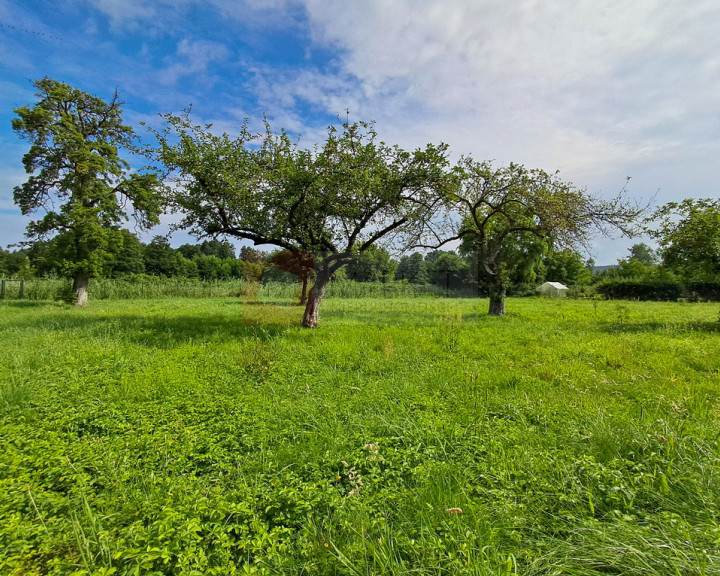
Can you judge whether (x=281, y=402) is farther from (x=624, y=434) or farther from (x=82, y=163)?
(x=82, y=163)

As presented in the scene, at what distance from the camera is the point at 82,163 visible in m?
16.4

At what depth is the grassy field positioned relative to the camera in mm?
1828

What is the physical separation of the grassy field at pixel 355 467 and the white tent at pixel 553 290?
36.3 m

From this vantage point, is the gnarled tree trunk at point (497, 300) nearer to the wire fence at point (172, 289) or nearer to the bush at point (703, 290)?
the wire fence at point (172, 289)

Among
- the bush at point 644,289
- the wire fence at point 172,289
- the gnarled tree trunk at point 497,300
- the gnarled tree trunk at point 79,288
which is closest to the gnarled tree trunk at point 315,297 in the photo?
the gnarled tree trunk at point 497,300

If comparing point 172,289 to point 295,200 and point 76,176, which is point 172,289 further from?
point 295,200

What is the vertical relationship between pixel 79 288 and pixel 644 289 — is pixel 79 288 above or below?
below

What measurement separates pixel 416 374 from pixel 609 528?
353 centimetres

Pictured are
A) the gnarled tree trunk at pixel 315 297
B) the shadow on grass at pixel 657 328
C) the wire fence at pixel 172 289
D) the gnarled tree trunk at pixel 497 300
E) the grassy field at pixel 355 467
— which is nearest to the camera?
the grassy field at pixel 355 467

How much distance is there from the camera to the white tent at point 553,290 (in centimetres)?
3725

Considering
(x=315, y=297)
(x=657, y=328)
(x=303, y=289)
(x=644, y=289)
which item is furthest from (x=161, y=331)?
(x=644, y=289)

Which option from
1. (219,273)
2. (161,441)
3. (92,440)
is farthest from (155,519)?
(219,273)

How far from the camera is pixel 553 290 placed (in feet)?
125

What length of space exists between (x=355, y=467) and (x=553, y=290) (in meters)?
43.0
